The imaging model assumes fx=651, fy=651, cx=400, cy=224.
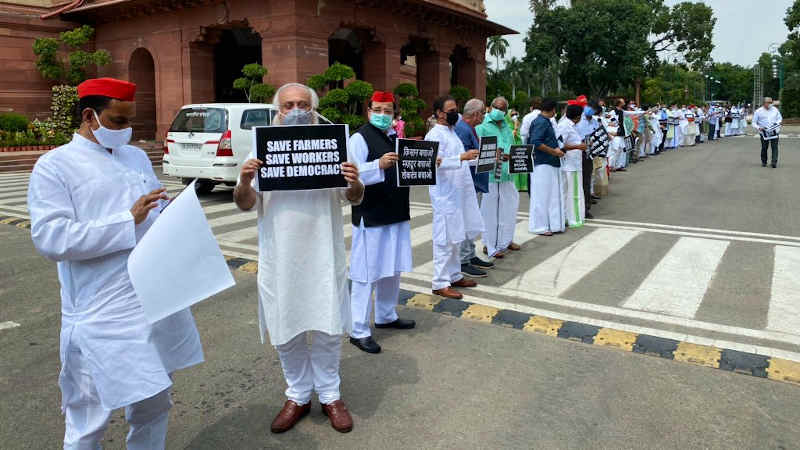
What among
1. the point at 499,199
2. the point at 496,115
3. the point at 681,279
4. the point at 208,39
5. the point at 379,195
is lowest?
the point at 681,279

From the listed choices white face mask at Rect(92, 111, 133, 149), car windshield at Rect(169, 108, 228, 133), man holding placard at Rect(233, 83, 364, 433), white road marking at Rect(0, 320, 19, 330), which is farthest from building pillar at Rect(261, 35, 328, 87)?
Answer: white face mask at Rect(92, 111, 133, 149)

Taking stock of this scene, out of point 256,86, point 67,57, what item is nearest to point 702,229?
point 256,86

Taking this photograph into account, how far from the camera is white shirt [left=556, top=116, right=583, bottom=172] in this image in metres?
9.55

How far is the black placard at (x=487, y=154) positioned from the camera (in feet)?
23.0

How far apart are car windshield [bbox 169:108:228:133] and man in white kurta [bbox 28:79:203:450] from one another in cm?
975

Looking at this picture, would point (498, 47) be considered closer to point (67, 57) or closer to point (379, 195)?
point (67, 57)

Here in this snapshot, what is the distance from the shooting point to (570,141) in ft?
31.4

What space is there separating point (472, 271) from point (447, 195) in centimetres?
125

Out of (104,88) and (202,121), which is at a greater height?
(202,121)

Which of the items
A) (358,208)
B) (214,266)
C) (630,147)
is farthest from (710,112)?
(214,266)

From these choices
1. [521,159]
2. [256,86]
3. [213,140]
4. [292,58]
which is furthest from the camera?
[292,58]

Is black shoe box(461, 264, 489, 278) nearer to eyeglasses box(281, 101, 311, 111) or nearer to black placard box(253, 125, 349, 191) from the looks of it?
black placard box(253, 125, 349, 191)

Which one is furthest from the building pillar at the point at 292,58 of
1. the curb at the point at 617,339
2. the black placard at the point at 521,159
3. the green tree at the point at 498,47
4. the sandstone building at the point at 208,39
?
the green tree at the point at 498,47

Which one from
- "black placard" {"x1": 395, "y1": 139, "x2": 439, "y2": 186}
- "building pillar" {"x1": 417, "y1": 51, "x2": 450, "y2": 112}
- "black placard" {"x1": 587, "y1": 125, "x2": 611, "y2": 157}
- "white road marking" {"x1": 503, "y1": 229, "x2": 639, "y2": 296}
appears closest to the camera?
"black placard" {"x1": 395, "y1": 139, "x2": 439, "y2": 186}
